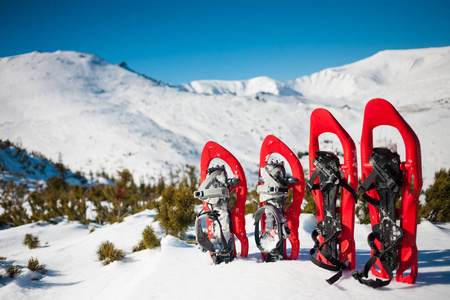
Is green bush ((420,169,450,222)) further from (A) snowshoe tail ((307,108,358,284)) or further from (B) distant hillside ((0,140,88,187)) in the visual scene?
(B) distant hillside ((0,140,88,187))

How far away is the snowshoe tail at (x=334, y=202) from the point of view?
11.2 feet

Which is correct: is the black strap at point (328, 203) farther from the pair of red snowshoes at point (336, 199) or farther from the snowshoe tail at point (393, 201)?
the snowshoe tail at point (393, 201)

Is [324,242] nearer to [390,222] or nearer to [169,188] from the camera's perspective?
[390,222]

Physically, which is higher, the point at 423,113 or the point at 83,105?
the point at 83,105

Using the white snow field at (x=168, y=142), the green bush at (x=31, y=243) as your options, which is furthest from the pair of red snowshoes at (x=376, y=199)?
the green bush at (x=31, y=243)

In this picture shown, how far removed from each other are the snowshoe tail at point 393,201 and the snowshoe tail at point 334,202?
0.29 meters

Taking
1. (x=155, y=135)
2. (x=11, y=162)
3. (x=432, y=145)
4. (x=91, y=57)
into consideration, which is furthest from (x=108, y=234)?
(x=91, y=57)

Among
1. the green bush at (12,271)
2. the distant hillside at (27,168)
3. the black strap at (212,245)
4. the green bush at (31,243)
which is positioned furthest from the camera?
the distant hillside at (27,168)

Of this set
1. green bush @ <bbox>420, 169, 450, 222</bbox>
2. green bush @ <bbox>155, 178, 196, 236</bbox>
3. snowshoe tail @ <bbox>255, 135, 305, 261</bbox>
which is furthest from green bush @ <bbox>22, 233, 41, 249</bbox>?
green bush @ <bbox>420, 169, 450, 222</bbox>

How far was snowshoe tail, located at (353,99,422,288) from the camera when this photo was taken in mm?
2982

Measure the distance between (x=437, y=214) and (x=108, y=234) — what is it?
8.70m

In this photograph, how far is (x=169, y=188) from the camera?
649cm

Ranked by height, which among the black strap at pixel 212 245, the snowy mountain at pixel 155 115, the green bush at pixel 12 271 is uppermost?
the snowy mountain at pixel 155 115

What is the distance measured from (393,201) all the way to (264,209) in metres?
1.62
